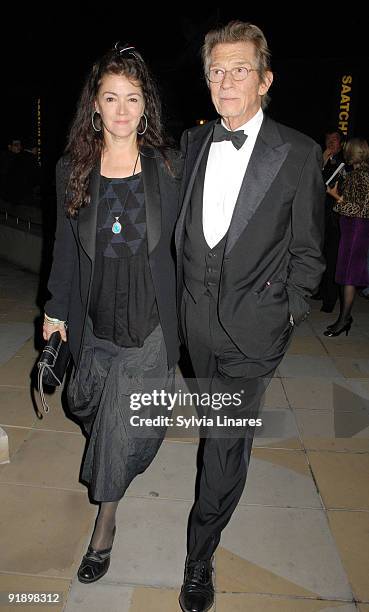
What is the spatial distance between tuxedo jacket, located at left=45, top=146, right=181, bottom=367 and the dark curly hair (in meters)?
0.04

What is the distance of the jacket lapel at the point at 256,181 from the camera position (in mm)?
2098

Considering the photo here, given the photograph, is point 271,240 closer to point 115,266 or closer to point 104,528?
point 115,266

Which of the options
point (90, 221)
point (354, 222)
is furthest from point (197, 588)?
point (354, 222)

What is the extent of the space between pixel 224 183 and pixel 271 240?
29 cm

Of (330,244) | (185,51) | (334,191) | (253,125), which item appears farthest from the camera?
(185,51)

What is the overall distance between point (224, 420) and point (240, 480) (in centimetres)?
28

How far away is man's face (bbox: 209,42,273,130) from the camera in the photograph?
2098mm

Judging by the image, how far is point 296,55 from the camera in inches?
562

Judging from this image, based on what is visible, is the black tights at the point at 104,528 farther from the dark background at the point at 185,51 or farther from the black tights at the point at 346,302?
the dark background at the point at 185,51

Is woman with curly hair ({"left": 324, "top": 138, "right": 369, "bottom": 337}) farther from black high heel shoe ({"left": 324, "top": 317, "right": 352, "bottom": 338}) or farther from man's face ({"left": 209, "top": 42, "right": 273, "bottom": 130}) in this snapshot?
man's face ({"left": 209, "top": 42, "right": 273, "bottom": 130})

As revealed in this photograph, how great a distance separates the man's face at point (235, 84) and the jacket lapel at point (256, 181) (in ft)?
0.55

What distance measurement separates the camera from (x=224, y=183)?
7.22 ft

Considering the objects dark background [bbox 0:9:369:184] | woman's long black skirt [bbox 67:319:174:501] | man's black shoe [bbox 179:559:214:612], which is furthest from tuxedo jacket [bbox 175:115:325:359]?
dark background [bbox 0:9:369:184]

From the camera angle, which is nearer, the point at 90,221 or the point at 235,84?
the point at 235,84
